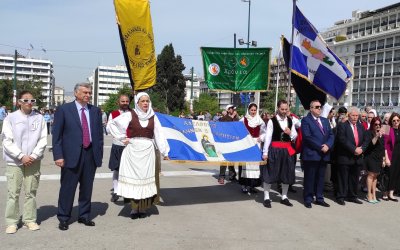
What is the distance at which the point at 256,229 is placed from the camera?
6156 millimetres

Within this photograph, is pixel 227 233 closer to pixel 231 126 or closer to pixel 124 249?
pixel 124 249

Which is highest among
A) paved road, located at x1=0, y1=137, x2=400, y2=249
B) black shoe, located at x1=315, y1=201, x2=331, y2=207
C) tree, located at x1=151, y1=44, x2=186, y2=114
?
tree, located at x1=151, y1=44, x2=186, y2=114

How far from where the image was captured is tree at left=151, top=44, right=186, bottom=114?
79188mm

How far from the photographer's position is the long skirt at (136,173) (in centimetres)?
645

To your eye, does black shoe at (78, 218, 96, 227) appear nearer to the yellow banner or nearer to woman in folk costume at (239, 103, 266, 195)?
the yellow banner

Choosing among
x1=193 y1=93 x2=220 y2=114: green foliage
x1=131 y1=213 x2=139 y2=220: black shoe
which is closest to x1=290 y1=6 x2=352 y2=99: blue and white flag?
x1=131 y1=213 x2=139 y2=220: black shoe

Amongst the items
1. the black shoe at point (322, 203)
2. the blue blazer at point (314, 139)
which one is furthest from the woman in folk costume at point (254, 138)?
the black shoe at point (322, 203)

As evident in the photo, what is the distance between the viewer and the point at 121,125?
6559mm

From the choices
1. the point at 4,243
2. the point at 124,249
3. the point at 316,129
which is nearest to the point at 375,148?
the point at 316,129

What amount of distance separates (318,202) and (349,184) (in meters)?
0.87

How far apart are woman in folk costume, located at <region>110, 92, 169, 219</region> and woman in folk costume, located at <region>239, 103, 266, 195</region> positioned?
2.61 metres

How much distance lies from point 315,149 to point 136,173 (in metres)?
3.48

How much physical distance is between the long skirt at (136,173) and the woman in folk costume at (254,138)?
2.73 meters

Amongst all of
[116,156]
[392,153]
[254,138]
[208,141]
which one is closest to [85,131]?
[116,156]
